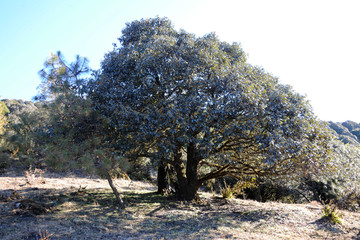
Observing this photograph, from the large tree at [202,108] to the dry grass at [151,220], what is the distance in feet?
5.55

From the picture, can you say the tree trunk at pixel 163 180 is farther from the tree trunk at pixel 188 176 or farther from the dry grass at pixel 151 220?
the tree trunk at pixel 188 176

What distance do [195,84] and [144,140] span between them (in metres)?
2.29

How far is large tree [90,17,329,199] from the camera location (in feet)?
21.4

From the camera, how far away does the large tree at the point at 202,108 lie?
652 cm

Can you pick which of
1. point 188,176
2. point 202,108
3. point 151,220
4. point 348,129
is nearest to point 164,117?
point 202,108

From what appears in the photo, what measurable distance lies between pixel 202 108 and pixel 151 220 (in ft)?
11.6

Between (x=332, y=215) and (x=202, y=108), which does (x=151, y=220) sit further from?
(x=332, y=215)

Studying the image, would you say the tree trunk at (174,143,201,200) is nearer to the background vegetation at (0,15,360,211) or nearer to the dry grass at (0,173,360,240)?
the dry grass at (0,173,360,240)

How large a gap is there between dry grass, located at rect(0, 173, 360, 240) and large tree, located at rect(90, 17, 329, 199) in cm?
169

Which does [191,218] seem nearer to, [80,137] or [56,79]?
[80,137]

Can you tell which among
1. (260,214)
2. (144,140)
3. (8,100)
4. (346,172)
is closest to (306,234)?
(260,214)

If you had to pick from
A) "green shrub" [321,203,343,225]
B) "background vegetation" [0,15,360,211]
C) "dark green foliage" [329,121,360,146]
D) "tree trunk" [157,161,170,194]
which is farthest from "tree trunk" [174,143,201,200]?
"dark green foliage" [329,121,360,146]

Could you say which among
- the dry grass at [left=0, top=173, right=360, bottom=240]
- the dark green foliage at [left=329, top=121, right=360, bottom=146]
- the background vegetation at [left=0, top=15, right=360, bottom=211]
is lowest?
the dry grass at [left=0, top=173, right=360, bottom=240]

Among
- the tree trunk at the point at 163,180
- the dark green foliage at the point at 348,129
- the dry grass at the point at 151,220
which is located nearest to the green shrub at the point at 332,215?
the dry grass at the point at 151,220
